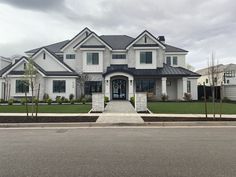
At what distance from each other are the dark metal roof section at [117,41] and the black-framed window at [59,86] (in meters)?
8.43

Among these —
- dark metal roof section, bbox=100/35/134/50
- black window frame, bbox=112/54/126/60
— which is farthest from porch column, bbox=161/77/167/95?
dark metal roof section, bbox=100/35/134/50

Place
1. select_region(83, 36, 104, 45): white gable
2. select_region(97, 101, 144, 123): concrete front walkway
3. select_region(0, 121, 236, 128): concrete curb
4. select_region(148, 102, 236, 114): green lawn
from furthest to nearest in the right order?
select_region(83, 36, 104, 45): white gable
select_region(148, 102, 236, 114): green lawn
select_region(97, 101, 144, 123): concrete front walkway
select_region(0, 121, 236, 128): concrete curb

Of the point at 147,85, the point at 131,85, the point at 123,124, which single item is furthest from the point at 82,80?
the point at 123,124

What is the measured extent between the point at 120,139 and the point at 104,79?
76.7 feet

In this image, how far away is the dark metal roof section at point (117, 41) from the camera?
36.1 meters

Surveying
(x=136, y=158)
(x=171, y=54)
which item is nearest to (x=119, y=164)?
(x=136, y=158)

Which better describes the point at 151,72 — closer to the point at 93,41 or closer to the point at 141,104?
the point at 93,41

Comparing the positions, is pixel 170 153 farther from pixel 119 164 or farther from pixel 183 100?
pixel 183 100

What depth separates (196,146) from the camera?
8.11 metres

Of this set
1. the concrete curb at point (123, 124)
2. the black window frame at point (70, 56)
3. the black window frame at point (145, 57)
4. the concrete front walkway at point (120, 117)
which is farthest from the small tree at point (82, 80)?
the concrete curb at point (123, 124)

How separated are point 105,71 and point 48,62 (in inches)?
295

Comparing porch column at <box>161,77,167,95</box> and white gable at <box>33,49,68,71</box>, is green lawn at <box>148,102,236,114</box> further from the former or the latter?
white gable at <box>33,49,68,71</box>

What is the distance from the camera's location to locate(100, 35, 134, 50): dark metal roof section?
36.1m

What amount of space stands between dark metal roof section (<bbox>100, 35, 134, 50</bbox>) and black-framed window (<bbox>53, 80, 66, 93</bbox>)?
8.43 metres
